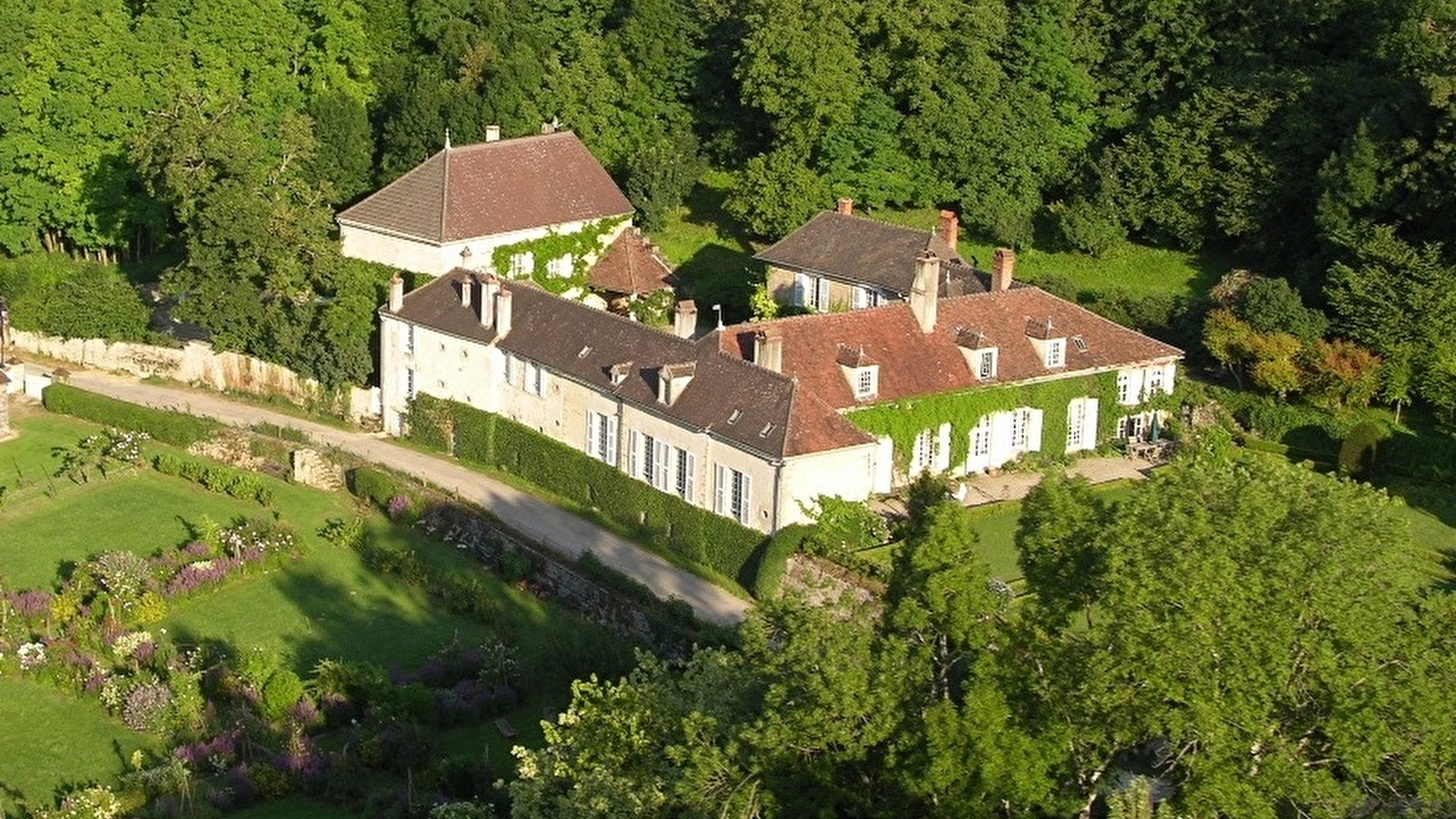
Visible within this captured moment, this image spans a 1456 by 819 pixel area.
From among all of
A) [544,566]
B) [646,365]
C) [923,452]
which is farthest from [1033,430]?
[544,566]

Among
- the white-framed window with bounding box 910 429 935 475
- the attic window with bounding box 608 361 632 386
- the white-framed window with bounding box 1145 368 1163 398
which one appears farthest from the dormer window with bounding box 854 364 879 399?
the white-framed window with bounding box 1145 368 1163 398

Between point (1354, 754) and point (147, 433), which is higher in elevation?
point (1354, 754)

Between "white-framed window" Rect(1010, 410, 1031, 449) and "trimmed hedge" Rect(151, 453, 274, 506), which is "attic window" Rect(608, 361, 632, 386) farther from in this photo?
"white-framed window" Rect(1010, 410, 1031, 449)

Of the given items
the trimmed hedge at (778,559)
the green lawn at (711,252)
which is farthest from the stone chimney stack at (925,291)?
the green lawn at (711,252)

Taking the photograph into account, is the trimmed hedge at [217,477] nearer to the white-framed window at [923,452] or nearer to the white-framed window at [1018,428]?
the white-framed window at [923,452]

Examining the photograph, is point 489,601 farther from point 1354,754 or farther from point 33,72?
point 33,72

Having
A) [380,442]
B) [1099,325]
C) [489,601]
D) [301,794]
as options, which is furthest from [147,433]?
[1099,325]

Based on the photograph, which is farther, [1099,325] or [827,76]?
[827,76]
